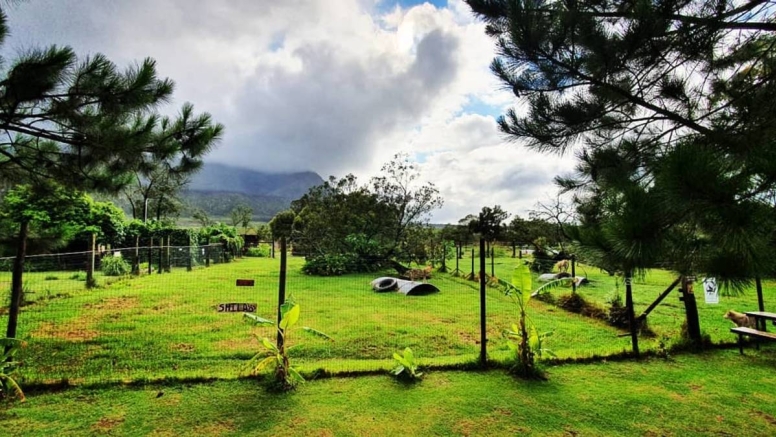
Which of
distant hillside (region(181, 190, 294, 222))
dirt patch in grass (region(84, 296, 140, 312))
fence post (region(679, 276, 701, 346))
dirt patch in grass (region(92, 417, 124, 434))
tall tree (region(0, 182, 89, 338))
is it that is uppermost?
distant hillside (region(181, 190, 294, 222))

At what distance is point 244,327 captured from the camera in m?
6.22

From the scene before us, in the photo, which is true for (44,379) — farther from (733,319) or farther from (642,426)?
(733,319)

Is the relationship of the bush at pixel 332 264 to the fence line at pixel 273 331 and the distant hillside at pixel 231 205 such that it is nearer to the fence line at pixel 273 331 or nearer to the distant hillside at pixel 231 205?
the fence line at pixel 273 331

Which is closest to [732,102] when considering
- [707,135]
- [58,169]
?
[707,135]

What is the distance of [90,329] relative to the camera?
5.78m

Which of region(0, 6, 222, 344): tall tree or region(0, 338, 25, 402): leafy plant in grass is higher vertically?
region(0, 6, 222, 344): tall tree

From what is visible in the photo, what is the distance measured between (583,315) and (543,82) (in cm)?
653

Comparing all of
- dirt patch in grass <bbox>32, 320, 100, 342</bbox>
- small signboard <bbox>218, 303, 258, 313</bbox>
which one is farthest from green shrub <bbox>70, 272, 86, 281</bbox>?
small signboard <bbox>218, 303, 258, 313</bbox>

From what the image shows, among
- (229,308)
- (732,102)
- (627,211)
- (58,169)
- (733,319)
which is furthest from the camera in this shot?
(733,319)

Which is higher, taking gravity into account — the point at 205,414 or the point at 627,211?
the point at 627,211

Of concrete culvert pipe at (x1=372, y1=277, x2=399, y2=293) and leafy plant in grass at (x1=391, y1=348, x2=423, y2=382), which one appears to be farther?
concrete culvert pipe at (x1=372, y1=277, x2=399, y2=293)

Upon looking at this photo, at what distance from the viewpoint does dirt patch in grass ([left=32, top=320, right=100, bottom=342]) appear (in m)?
5.33

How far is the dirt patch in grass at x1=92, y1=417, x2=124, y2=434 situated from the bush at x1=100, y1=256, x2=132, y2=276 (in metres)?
10.9

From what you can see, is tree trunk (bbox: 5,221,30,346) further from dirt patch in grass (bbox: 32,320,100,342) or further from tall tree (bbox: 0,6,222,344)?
dirt patch in grass (bbox: 32,320,100,342)
